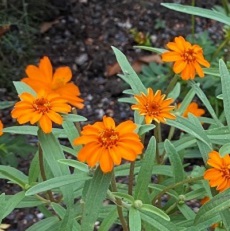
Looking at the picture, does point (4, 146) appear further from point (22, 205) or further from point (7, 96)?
point (22, 205)

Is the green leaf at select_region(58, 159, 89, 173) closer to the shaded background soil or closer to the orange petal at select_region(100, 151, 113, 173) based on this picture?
the orange petal at select_region(100, 151, 113, 173)

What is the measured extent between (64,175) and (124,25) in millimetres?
1651

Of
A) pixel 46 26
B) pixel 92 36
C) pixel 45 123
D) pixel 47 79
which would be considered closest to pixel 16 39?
pixel 46 26

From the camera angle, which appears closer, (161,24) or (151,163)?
(151,163)

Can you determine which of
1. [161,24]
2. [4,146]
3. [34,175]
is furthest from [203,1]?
[34,175]

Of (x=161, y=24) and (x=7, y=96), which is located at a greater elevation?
(x=161, y=24)

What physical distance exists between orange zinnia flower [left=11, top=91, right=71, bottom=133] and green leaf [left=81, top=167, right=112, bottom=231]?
14 cm

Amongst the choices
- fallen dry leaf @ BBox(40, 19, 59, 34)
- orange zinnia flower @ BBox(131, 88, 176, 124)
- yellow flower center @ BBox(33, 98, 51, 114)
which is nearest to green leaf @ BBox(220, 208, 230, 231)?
orange zinnia flower @ BBox(131, 88, 176, 124)

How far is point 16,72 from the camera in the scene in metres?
2.66

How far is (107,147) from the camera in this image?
1.23 meters

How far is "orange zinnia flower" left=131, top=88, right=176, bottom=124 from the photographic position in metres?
1.37

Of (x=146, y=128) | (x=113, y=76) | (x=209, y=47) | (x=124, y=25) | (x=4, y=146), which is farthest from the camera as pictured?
(x=124, y=25)

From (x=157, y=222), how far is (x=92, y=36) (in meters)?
1.66

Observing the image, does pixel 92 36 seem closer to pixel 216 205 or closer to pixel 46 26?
pixel 46 26
